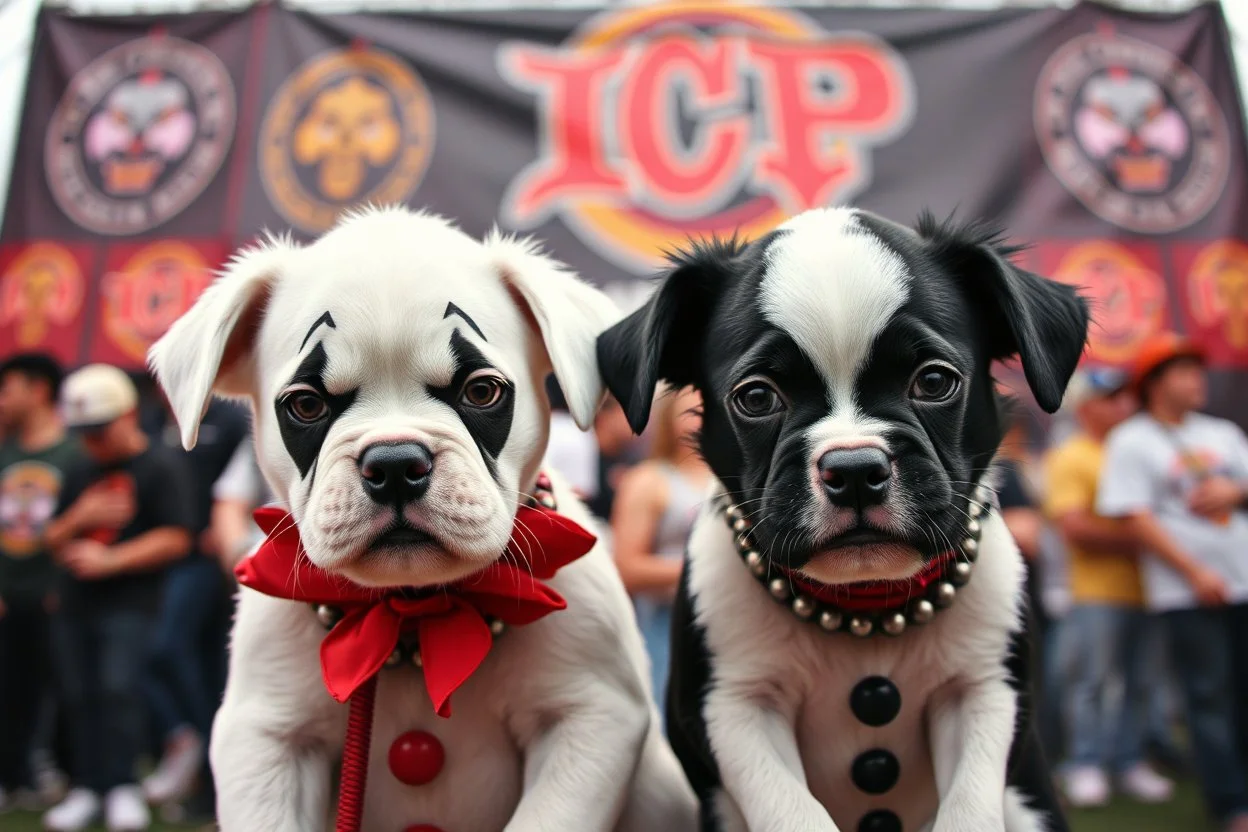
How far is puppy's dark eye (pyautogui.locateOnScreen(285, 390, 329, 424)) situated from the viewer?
172cm

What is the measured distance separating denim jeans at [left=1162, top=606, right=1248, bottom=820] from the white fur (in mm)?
3821

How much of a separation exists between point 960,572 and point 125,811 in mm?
4911

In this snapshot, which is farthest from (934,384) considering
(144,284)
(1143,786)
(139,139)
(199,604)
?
(139,139)

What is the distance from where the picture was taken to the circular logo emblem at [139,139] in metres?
6.37

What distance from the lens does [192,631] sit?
5727 mm

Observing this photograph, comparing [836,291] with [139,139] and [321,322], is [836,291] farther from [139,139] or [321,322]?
[139,139]

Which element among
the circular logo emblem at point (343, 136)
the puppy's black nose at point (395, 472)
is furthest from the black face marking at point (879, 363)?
the circular logo emblem at point (343, 136)

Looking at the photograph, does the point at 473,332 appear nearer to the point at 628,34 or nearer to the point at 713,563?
the point at 713,563

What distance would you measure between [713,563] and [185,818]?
4885 mm

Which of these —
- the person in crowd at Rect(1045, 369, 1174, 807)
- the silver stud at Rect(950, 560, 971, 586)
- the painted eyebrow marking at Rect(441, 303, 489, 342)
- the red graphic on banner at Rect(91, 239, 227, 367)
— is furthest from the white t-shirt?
the red graphic on banner at Rect(91, 239, 227, 367)

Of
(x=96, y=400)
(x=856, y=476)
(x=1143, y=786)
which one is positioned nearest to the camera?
(x=856, y=476)

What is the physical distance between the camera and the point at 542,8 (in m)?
6.68

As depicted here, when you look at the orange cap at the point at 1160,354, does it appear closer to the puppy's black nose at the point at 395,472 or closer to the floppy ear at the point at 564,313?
the floppy ear at the point at 564,313

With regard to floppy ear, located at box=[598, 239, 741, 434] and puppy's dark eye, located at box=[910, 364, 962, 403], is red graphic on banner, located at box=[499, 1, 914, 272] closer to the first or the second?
floppy ear, located at box=[598, 239, 741, 434]
